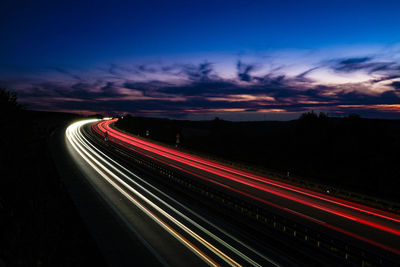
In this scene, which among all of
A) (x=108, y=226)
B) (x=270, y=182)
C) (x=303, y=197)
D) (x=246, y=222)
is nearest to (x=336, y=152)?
(x=270, y=182)

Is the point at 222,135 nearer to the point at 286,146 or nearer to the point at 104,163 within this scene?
the point at 286,146

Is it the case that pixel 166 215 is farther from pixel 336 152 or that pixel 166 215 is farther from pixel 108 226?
pixel 336 152

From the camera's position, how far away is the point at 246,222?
683 inches

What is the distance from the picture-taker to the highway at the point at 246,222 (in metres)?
13.1

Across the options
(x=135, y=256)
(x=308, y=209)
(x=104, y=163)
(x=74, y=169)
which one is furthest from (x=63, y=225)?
(x=104, y=163)

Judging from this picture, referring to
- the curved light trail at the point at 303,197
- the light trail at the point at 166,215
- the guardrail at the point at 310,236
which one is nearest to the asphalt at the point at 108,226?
the light trail at the point at 166,215

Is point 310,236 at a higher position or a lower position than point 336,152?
higher

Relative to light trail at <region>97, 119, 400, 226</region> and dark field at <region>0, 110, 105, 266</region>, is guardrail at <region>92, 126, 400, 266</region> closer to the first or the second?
light trail at <region>97, 119, 400, 226</region>

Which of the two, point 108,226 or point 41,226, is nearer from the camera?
point 41,226

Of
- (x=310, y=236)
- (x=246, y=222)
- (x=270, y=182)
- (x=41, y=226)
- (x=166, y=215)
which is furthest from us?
(x=270, y=182)

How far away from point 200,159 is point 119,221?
101 feet

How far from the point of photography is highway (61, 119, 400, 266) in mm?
13062

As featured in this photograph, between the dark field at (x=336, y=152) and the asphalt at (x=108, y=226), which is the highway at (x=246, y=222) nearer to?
the asphalt at (x=108, y=226)

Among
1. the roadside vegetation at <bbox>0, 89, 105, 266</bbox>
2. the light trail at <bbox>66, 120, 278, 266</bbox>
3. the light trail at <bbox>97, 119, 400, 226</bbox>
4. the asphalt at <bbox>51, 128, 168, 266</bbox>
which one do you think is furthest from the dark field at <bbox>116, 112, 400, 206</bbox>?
the roadside vegetation at <bbox>0, 89, 105, 266</bbox>
